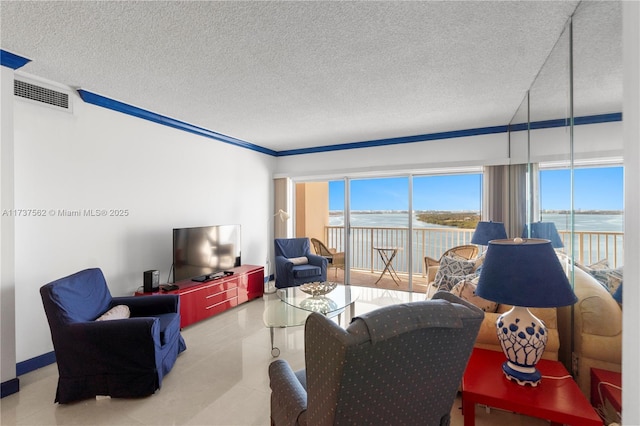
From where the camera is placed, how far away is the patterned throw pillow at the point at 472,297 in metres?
2.11

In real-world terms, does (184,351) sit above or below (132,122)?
below

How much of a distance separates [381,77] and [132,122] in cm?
268

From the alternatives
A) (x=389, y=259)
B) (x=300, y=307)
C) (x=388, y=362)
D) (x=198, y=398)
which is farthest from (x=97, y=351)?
(x=389, y=259)

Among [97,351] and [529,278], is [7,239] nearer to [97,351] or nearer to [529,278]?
[97,351]

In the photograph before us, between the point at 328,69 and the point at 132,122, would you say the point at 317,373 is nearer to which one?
the point at 328,69

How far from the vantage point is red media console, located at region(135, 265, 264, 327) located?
3.34m

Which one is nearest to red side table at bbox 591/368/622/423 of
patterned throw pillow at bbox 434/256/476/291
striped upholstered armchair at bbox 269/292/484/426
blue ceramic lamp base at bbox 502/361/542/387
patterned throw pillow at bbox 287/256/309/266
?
blue ceramic lamp base at bbox 502/361/542/387

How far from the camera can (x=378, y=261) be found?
5.82 m

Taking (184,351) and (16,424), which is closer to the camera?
(16,424)

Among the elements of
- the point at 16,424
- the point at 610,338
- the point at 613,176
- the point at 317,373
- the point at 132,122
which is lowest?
the point at 16,424

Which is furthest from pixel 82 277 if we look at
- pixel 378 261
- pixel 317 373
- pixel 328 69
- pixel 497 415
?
pixel 378 261

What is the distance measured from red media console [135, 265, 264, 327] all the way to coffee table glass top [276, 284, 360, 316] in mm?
839

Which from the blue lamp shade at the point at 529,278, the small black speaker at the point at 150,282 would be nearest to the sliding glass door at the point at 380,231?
the small black speaker at the point at 150,282

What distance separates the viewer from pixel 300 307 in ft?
9.55
